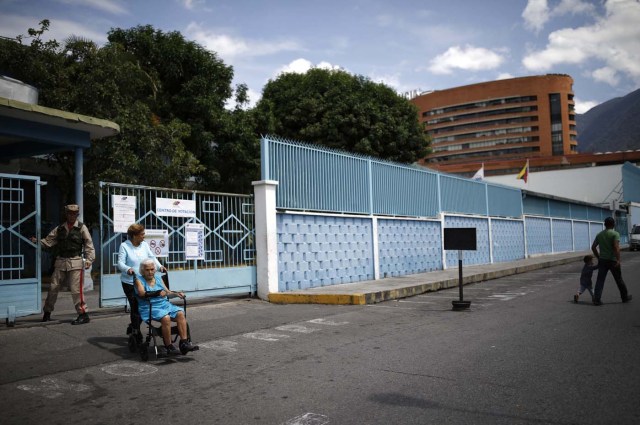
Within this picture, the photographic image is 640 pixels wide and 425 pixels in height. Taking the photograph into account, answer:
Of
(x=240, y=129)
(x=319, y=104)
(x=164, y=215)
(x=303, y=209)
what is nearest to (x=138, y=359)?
(x=164, y=215)

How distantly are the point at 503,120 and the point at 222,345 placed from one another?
360ft

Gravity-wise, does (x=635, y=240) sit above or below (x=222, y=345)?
above

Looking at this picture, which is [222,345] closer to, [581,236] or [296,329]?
[296,329]

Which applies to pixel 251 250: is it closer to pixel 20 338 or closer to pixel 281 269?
pixel 281 269

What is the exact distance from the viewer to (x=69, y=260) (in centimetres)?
790

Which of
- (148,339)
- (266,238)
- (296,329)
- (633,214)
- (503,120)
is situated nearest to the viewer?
(148,339)

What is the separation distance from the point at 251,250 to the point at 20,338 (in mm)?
5353

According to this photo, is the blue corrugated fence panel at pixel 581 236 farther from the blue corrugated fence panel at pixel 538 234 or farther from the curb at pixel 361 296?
the curb at pixel 361 296

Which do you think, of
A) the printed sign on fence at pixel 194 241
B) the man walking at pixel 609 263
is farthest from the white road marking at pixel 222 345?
the man walking at pixel 609 263

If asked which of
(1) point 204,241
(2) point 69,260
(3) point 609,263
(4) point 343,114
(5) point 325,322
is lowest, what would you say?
(5) point 325,322

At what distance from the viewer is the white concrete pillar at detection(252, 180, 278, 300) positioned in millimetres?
11227

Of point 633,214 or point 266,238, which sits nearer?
point 266,238

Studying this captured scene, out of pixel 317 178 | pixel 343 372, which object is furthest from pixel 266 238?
pixel 343 372

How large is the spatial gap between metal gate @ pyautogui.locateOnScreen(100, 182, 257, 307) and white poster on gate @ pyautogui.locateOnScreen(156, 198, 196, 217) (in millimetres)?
99
